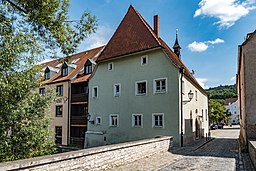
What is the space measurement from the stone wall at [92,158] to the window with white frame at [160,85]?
21.5 ft

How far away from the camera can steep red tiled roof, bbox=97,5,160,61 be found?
765 inches

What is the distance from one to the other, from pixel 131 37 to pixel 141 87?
4.98 meters

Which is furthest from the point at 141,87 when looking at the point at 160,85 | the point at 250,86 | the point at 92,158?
the point at 92,158

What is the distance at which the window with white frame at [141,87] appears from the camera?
63.2 feet

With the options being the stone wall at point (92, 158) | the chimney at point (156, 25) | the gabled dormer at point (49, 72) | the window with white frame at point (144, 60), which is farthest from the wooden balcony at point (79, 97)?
the stone wall at point (92, 158)

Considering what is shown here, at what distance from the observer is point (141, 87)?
1962 cm

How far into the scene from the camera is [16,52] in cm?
770

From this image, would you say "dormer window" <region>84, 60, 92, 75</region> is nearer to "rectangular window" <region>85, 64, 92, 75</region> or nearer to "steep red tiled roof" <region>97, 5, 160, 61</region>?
"rectangular window" <region>85, 64, 92, 75</region>

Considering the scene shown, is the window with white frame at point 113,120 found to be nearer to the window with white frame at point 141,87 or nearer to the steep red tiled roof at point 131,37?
the window with white frame at point 141,87

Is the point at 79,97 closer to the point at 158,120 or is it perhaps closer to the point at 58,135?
the point at 58,135

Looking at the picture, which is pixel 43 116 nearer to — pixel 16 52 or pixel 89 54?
pixel 16 52

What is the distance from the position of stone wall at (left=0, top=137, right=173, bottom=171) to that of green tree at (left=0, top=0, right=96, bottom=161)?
2744 millimetres

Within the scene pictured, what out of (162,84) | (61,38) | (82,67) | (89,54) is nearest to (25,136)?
(61,38)

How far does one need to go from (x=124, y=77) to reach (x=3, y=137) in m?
13.7
